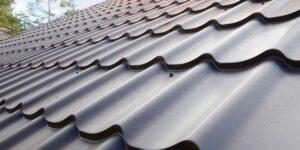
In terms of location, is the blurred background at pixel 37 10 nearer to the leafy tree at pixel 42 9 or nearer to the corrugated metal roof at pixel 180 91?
the leafy tree at pixel 42 9

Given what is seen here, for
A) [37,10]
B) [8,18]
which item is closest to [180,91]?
[8,18]

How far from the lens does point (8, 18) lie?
2722cm

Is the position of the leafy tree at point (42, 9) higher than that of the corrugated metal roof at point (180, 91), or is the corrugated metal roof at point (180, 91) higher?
the corrugated metal roof at point (180, 91)

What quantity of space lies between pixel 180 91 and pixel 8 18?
91.6 ft

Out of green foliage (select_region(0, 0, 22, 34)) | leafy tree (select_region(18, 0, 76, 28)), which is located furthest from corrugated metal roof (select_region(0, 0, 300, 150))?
leafy tree (select_region(18, 0, 76, 28))

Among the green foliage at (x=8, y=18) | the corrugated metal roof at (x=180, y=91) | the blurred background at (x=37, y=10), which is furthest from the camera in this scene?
the blurred background at (x=37, y=10)

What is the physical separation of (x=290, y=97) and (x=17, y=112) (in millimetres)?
1542

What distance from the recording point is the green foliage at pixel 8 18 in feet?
87.3

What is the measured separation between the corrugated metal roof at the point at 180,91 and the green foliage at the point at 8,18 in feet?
85.0

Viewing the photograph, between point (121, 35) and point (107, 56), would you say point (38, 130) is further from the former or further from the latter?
point (121, 35)

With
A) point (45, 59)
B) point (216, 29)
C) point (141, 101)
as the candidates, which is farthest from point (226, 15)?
point (45, 59)

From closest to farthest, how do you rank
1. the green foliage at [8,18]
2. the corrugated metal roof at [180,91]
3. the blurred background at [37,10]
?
the corrugated metal roof at [180,91], the green foliage at [8,18], the blurred background at [37,10]

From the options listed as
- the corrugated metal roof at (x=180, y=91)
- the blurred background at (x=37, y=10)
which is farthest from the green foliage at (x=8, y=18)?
the corrugated metal roof at (x=180, y=91)

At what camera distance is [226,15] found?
229 centimetres
